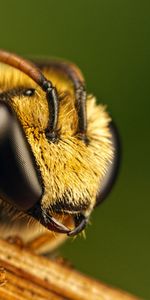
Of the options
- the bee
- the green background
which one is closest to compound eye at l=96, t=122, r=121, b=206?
the bee

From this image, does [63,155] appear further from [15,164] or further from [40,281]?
[40,281]

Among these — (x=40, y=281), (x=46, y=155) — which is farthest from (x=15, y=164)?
(x=40, y=281)

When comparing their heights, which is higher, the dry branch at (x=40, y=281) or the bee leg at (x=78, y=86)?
the bee leg at (x=78, y=86)

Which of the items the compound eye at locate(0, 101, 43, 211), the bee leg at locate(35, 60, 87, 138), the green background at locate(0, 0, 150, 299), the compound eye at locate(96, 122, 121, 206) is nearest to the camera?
the compound eye at locate(0, 101, 43, 211)

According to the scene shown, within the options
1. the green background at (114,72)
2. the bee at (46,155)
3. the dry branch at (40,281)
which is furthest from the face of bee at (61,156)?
the green background at (114,72)

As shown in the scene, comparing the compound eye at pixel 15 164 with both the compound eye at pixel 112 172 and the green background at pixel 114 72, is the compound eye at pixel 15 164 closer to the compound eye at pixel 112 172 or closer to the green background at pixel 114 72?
the compound eye at pixel 112 172

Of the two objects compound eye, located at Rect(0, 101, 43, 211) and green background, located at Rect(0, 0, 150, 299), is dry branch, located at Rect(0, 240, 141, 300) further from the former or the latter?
green background, located at Rect(0, 0, 150, 299)
